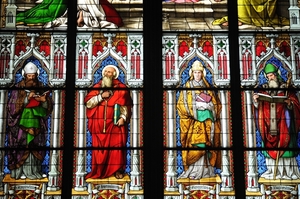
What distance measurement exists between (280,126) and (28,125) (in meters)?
3.78

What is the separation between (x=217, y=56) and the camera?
12367mm

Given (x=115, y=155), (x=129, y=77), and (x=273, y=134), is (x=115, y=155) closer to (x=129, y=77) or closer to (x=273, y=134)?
(x=129, y=77)

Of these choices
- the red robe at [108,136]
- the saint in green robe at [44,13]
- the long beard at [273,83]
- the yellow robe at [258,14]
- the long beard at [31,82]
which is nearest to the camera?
the red robe at [108,136]

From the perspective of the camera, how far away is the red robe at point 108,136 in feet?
38.6

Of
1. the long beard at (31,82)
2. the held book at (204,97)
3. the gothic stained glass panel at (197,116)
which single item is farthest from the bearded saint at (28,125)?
the held book at (204,97)

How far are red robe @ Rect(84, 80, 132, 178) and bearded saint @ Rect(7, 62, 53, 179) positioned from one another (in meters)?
0.69

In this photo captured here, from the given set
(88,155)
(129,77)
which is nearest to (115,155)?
(88,155)

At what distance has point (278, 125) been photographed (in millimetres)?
12039

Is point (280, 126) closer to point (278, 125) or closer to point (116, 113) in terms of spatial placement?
point (278, 125)

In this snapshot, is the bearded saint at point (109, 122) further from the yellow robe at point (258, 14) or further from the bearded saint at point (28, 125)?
the yellow robe at point (258, 14)

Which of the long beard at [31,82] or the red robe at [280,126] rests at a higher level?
Result: the long beard at [31,82]

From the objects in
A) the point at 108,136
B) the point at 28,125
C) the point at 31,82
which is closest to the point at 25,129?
the point at 28,125

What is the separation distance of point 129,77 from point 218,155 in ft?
5.92

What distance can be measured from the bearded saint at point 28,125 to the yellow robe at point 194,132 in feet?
6.59
